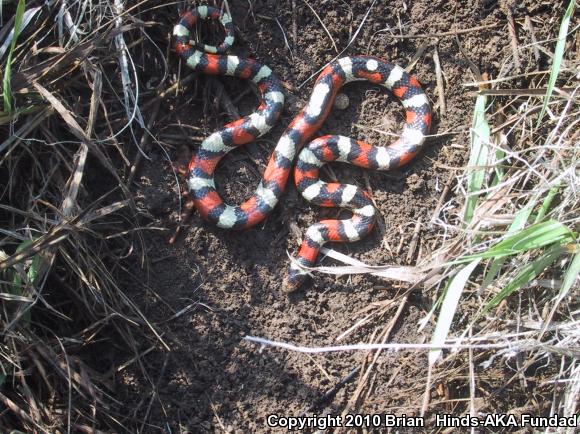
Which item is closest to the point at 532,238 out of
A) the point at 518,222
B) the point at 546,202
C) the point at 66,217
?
the point at 518,222

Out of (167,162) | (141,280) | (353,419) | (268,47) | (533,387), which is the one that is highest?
(268,47)

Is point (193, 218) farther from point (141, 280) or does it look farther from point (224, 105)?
point (224, 105)

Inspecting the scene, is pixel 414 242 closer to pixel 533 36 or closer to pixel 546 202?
pixel 546 202

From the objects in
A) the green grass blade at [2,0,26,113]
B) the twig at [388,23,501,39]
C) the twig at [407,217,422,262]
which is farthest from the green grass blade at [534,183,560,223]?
the green grass blade at [2,0,26,113]

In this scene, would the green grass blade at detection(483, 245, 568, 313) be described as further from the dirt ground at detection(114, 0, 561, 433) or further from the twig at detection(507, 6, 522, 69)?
the twig at detection(507, 6, 522, 69)

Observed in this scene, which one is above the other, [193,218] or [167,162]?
[167,162]

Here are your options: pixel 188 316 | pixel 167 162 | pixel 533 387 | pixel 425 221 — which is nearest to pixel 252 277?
pixel 188 316
